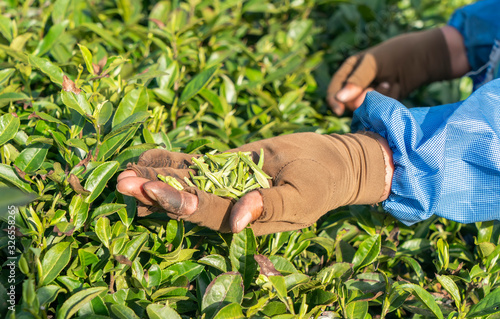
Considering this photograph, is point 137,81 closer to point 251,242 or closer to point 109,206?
point 109,206

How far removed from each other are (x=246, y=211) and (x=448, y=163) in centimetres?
65

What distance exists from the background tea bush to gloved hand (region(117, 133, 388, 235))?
0.10 metres

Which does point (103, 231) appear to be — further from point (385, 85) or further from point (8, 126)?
point (385, 85)

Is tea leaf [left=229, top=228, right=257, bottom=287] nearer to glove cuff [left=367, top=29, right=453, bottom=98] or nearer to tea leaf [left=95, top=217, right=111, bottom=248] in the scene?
tea leaf [left=95, top=217, right=111, bottom=248]

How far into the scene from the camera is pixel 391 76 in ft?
6.91

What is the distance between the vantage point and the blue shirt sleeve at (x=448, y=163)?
127cm

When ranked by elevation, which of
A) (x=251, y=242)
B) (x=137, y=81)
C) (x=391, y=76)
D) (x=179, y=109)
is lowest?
(x=391, y=76)

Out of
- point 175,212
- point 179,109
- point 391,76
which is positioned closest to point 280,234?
point 175,212

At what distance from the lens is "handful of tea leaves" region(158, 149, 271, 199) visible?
3.89ft

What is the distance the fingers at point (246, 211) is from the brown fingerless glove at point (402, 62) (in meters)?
1.10

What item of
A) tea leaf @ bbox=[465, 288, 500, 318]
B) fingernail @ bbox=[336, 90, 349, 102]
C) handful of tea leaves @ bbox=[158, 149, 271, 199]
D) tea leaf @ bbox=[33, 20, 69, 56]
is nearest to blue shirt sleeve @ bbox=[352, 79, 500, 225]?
tea leaf @ bbox=[465, 288, 500, 318]

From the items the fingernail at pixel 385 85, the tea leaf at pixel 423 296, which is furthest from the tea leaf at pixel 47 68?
the fingernail at pixel 385 85

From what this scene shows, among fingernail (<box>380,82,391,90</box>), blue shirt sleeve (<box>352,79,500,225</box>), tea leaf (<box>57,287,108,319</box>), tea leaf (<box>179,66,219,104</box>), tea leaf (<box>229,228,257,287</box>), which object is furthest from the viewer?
fingernail (<box>380,82,391,90</box>)

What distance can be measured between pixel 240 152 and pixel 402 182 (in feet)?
1.53
